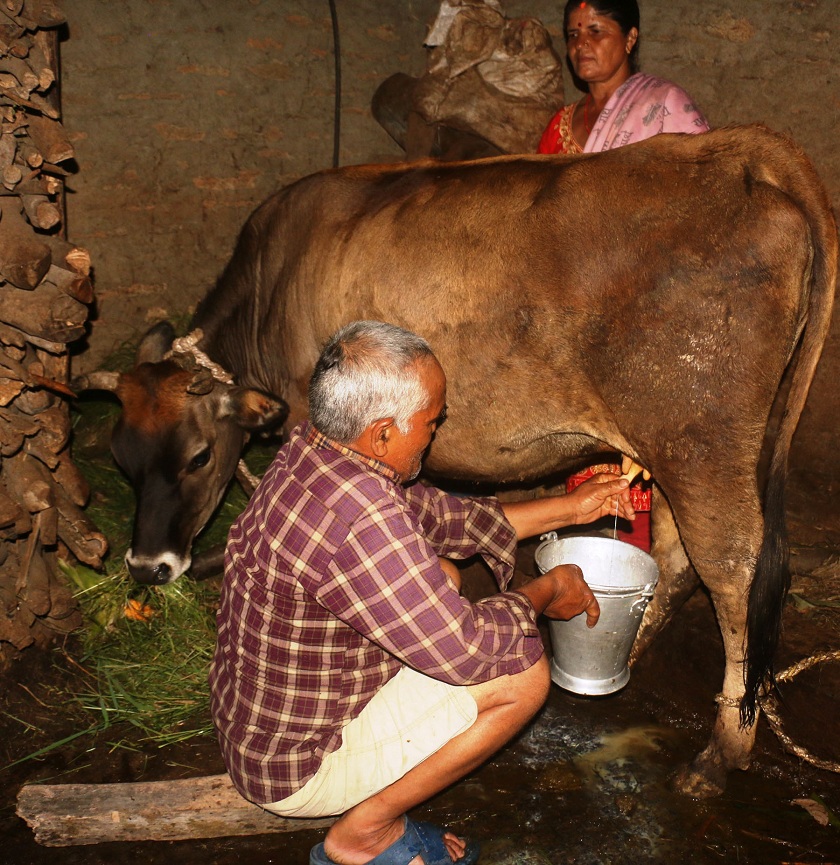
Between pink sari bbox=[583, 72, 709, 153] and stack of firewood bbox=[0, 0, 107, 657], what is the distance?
2539 mm

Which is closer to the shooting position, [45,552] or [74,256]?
[74,256]

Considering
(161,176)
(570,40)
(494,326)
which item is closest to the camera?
(494,326)

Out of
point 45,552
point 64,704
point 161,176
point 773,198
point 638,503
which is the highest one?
point 773,198

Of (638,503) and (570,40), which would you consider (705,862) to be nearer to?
(638,503)

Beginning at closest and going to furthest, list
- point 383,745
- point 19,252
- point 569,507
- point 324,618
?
point 324,618, point 383,745, point 569,507, point 19,252

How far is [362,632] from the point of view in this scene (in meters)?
2.40


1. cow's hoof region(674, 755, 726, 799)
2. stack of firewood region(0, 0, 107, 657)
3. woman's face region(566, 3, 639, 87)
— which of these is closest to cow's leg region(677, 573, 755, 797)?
cow's hoof region(674, 755, 726, 799)

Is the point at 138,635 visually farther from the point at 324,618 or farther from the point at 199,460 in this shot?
the point at 324,618

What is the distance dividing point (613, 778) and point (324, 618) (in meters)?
1.70

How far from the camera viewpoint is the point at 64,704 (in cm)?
400

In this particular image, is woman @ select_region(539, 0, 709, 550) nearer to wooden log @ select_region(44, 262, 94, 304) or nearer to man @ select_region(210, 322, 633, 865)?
man @ select_region(210, 322, 633, 865)

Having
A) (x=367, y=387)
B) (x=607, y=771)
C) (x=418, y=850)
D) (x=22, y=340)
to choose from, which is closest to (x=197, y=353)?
(x=22, y=340)

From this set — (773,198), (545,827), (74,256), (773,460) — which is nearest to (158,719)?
(545,827)

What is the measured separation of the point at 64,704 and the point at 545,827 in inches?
91.2
